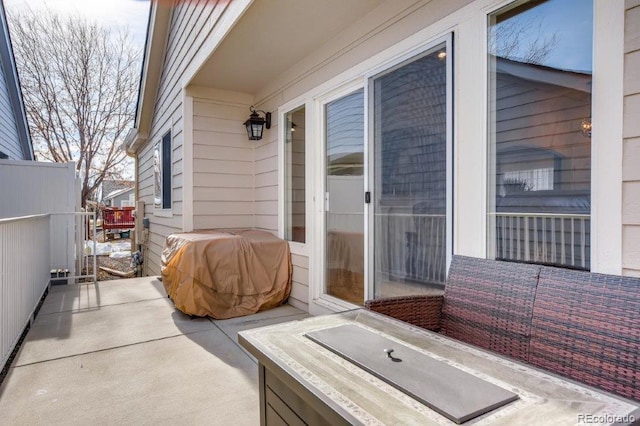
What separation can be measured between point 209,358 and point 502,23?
282 centimetres

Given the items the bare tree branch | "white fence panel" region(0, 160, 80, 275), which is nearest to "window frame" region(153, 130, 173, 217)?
"white fence panel" region(0, 160, 80, 275)

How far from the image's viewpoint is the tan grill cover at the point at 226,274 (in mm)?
3578

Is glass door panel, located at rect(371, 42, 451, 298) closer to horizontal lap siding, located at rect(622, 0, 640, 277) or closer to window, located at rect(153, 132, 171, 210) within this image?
horizontal lap siding, located at rect(622, 0, 640, 277)

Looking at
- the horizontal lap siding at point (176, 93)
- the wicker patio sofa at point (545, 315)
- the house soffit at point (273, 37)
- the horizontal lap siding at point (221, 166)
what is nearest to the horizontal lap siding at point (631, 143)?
the wicker patio sofa at point (545, 315)

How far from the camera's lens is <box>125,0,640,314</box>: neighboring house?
161 cm

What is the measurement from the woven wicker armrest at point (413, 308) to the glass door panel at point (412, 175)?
47 cm

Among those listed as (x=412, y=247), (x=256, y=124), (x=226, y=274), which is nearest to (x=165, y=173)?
(x=256, y=124)

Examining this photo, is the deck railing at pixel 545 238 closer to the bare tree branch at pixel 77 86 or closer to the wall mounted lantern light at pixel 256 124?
the wall mounted lantern light at pixel 256 124

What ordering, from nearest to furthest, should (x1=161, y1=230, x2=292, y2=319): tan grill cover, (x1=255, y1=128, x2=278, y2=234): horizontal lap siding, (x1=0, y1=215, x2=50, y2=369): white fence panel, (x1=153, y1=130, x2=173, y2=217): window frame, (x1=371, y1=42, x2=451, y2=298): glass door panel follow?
(x1=371, y1=42, x2=451, y2=298): glass door panel, (x1=0, y1=215, x2=50, y2=369): white fence panel, (x1=161, y1=230, x2=292, y2=319): tan grill cover, (x1=255, y1=128, x2=278, y2=234): horizontal lap siding, (x1=153, y1=130, x2=173, y2=217): window frame

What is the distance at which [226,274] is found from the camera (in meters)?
3.73

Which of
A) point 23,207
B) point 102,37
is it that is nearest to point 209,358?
point 23,207

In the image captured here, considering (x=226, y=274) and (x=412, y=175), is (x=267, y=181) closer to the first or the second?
(x=226, y=274)

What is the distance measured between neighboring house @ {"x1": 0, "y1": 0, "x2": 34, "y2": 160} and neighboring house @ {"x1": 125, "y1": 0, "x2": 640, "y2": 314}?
4.92 m

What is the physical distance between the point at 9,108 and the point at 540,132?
10.6m
